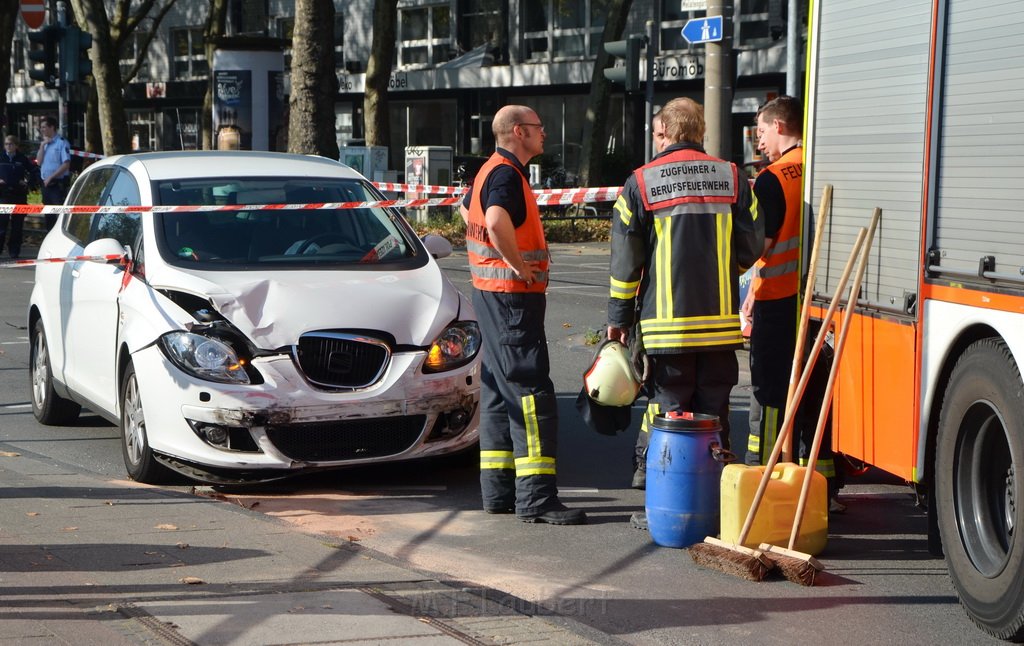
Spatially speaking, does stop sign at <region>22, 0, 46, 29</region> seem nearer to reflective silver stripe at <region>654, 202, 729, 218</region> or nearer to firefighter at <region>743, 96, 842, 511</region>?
firefighter at <region>743, 96, 842, 511</region>

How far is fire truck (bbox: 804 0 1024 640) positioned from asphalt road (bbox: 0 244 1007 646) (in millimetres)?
326

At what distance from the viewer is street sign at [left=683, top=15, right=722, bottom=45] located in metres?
12.6

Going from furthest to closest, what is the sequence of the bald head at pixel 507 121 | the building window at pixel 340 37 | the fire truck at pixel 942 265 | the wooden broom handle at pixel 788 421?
the building window at pixel 340 37, the bald head at pixel 507 121, the wooden broom handle at pixel 788 421, the fire truck at pixel 942 265

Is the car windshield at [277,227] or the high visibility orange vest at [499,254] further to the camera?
the car windshield at [277,227]

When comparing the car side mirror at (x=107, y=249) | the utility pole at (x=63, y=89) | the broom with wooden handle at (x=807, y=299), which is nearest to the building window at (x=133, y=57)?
the utility pole at (x=63, y=89)

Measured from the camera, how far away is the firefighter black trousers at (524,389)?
658 centimetres

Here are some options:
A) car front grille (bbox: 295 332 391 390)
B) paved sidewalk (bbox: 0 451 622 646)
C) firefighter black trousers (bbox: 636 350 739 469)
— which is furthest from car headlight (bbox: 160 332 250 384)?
firefighter black trousers (bbox: 636 350 739 469)

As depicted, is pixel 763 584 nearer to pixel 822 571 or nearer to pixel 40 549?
pixel 822 571

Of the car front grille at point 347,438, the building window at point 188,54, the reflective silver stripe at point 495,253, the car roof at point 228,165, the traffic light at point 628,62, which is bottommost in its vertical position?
the car front grille at point 347,438

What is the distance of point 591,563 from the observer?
5867mm

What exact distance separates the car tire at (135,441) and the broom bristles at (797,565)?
10.5 feet

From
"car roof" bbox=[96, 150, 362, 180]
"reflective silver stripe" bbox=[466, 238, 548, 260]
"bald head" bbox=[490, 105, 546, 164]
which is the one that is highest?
"bald head" bbox=[490, 105, 546, 164]

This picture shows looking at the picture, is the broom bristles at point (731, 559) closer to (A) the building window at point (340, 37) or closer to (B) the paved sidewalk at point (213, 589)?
(B) the paved sidewalk at point (213, 589)

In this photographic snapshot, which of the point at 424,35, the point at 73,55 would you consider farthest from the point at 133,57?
the point at 73,55
